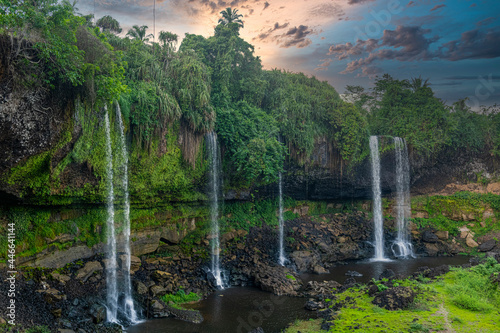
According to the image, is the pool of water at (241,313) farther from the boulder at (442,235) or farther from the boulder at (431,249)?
the boulder at (442,235)

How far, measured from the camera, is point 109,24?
18109 millimetres

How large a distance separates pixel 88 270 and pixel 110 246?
143 cm

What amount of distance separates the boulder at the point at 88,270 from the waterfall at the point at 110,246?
0.43 metres

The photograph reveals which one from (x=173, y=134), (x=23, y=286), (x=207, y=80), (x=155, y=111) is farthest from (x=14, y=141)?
(x=207, y=80)

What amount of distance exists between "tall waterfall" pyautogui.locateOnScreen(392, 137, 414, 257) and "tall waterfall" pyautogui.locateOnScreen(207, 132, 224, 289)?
14454 millimetres

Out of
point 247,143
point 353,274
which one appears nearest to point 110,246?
point 247,143

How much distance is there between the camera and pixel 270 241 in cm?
2128

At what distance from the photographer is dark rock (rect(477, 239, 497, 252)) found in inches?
948

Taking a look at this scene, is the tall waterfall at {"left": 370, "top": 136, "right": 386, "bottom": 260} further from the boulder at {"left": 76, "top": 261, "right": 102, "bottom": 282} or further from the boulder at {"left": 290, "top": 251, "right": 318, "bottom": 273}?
the boulder at {"left": 76, "top": 261, "right": 102, "bottom": 282}

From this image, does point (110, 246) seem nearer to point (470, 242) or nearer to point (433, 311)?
point (433, 311)

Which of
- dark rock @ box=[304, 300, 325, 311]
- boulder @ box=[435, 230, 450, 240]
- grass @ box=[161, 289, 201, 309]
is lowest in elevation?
dark rock @ box=[304, 300, 325, 311]

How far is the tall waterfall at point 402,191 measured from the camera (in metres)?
26.3

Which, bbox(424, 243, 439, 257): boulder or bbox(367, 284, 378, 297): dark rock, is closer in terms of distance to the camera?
bbox(367, 284, 378, 297): dark rock

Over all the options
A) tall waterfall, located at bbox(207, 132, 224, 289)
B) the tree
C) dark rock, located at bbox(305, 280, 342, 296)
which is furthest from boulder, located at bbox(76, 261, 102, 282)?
the tree
